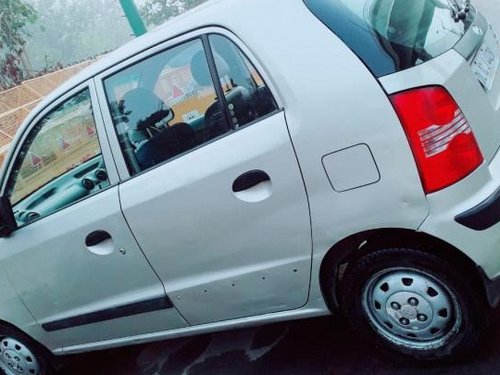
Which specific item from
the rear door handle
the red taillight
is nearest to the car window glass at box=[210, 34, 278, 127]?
the rear door handle

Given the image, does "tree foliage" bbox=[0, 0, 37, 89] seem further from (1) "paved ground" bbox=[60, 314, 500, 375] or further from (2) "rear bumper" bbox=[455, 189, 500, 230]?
(2) "rear bumper" bbox=[455, 189, 500, 230]

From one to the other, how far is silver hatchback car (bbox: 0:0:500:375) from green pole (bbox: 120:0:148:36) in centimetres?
365

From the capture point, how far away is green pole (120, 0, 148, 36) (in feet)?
19.3

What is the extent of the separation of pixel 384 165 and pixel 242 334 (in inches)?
63.5

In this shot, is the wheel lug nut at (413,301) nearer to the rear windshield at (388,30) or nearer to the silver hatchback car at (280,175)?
the silver hatchback car at (280,175)

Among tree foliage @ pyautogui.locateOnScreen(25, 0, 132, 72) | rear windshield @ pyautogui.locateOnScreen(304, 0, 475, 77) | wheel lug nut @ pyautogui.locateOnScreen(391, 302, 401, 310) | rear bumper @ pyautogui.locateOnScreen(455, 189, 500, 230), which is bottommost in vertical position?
wheel lug nut @ pyautogui.locateOnScreen(391, 302, 401, 310)

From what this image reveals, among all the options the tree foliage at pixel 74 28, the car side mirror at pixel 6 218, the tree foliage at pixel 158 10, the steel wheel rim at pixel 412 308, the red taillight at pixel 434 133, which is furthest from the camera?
the tree foliage at pixel 74 28

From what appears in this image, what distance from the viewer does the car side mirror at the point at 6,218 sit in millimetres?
2740

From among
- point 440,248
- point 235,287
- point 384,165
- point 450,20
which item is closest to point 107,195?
point 235,287

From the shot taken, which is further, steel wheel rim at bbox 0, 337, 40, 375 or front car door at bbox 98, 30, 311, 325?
steel wheel rim at bbox 0, 337, 40, 375

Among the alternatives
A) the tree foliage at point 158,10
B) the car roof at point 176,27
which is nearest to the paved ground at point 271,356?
the car roof at point 176,27

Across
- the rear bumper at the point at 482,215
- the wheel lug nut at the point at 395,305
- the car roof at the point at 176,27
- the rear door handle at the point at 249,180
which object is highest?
the car roof at the point at 176,27

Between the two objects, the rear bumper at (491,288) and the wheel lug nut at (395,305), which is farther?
the wheel lug nut at (395,305)

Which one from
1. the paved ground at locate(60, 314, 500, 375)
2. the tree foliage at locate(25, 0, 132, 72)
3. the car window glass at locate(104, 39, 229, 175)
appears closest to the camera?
the car window glass at locate(104, 39, 229, 175)
